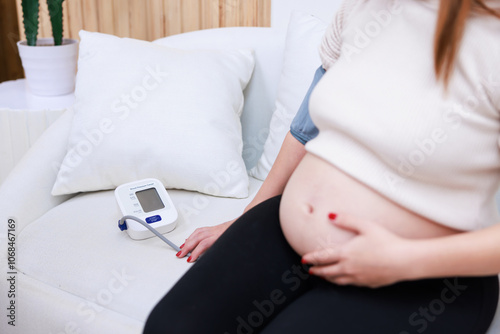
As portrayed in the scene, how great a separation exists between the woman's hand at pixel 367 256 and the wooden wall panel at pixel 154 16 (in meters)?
1.01

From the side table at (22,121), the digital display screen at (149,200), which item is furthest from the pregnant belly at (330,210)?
the side table at (22,121)

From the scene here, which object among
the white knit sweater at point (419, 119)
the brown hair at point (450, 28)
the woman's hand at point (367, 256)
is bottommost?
the woman's hand at point (367, 256)

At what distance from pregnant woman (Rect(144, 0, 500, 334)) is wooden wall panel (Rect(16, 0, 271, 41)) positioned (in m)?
0.85

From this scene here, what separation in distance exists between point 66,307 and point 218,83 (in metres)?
0.61

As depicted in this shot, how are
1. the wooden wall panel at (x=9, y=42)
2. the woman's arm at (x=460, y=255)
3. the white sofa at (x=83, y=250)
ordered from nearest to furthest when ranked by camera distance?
1. the woman's arm at (x=460, y=255)
2. the white sofa at (x=83, y=250)
3. the wooden wall panel at (x=9, y=42)

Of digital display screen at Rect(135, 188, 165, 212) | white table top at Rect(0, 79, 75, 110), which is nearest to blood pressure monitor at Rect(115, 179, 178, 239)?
digital display screen at Rect(135, 188, 165, 212)

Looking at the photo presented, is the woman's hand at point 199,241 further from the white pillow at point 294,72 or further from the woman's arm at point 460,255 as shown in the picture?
the woman's arm at point 460,255

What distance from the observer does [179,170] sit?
119 cm

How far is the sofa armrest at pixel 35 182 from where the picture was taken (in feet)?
3.73

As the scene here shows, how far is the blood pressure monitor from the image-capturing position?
1.06m

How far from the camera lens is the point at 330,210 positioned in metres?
0.74

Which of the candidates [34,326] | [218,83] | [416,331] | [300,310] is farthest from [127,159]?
[416,331]

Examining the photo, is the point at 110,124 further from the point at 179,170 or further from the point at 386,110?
the point at 386,110

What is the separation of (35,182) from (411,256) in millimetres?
897
